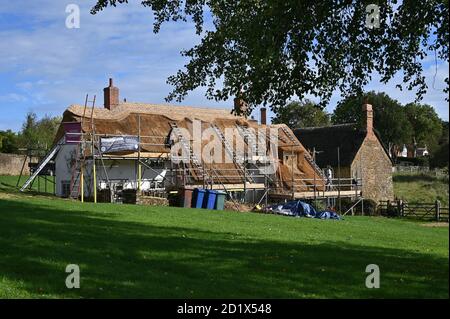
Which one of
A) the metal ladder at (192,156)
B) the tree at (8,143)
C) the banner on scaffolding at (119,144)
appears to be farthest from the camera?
the tree at (8,143)

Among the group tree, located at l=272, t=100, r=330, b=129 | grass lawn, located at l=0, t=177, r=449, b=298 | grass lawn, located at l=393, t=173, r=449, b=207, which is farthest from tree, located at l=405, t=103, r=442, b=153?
grass lawn, located at l=0, t=177, r=449, b=298

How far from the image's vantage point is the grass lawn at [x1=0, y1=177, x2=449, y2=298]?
7828 mm

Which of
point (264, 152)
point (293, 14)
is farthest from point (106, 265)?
point (264, 152)

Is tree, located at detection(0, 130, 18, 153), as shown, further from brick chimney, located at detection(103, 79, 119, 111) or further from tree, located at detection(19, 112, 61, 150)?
brick chimney, located at detection(103, 79, 119, 111)

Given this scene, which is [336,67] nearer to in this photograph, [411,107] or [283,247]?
[283,247]

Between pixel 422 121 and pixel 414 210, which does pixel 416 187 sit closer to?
pixel 414 210

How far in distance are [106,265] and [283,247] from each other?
4.06m

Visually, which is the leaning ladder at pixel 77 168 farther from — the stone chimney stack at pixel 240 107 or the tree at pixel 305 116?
the tree at pixel 305 116

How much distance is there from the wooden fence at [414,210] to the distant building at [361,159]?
2261mm

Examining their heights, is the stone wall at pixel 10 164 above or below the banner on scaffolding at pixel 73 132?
below

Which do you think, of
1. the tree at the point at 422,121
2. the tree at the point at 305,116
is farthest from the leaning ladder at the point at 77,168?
the tree at the point at 422,121

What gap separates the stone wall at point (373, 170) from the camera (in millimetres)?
49375

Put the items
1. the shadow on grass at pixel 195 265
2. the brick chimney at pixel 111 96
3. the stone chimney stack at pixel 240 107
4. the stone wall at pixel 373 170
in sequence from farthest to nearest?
the stone wall at pixel 373 170, the brick chimney at pixel 111 96, the stone chimney stack at pixel 240 107, the shadow on grass at pixel 195 265

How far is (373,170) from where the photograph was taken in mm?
50656
